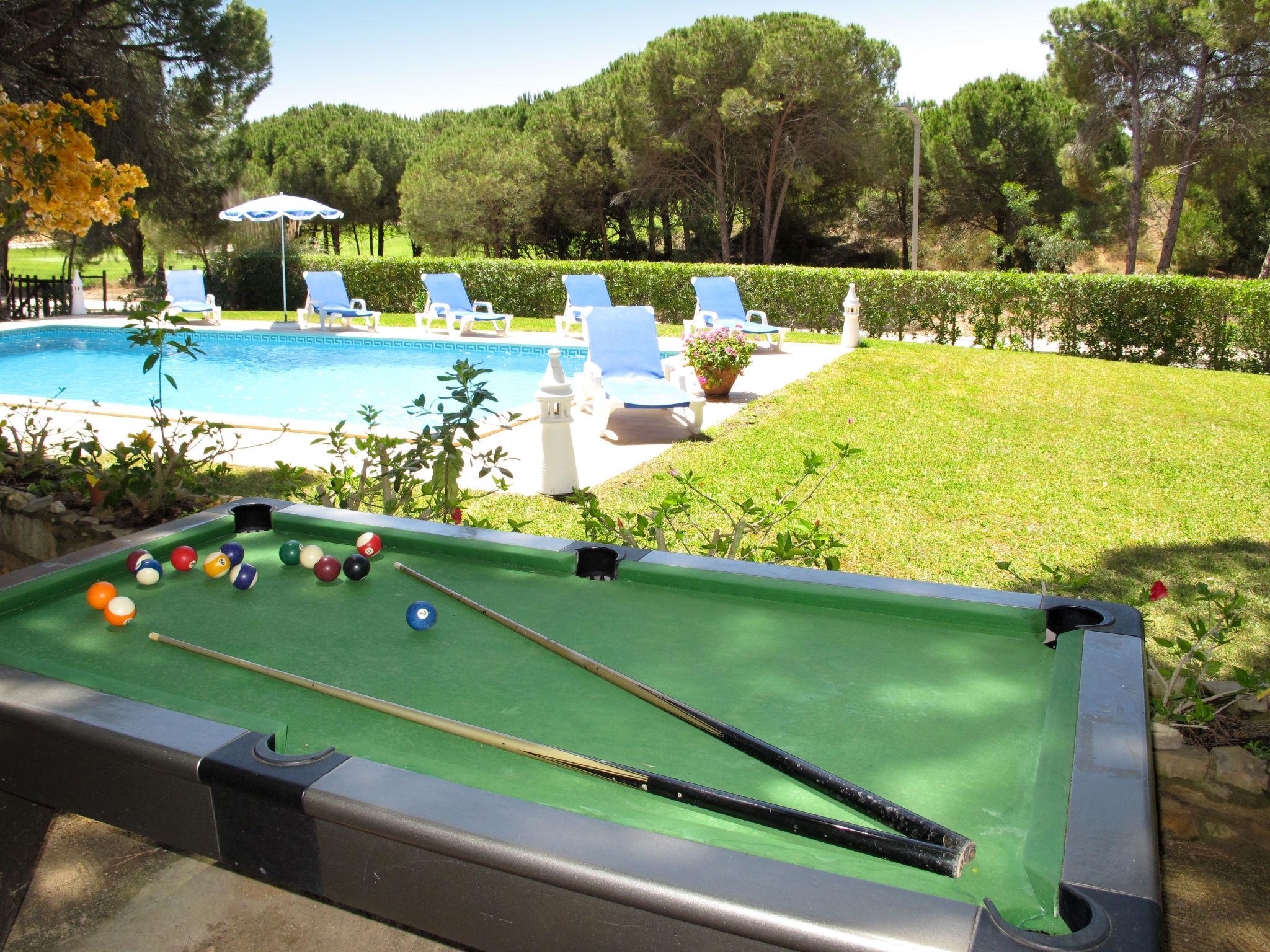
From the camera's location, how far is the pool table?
3.81 ft

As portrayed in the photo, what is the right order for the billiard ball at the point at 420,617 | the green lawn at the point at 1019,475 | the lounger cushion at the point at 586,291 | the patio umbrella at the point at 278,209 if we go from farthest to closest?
1. the patio umbrella at the point at 278,209
2. the lounger cushion at the point at 586,291
3. the green lawn at the point at 1019,475
4. the billiard ball at the point at 420,617

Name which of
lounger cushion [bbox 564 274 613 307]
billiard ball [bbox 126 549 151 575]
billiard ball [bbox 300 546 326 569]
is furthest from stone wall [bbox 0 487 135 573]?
lounger cushion [bbox 564 274 613 307]

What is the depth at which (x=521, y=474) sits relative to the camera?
6.34 metres

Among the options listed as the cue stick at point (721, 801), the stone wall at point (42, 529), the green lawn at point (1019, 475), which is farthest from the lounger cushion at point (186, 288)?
the cue stick at point (721, 801)

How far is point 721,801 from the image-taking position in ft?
4.36

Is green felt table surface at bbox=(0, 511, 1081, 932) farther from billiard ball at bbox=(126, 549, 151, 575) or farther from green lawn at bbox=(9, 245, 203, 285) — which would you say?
green lawn at bbox=(9, 245, 203, 285)

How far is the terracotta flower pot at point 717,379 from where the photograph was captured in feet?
29.3

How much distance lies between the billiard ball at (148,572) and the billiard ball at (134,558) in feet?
0.04

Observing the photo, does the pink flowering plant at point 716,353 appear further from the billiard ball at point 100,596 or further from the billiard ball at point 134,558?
the billiard ball at point 100,596

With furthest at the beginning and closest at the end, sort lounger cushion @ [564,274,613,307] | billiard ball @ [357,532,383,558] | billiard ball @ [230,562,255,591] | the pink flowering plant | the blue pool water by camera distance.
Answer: lounger cushion @ [564,274,613,307]
the blue pool water
the pink flowering plant
billiard ball @ [357,532,383,558]
billiard ball @ [230,562,255,591]

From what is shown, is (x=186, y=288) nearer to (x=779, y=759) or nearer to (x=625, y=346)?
(x=625, y=346)

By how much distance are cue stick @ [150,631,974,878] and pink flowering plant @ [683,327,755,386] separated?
288 inches

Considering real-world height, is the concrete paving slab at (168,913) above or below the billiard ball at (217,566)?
below

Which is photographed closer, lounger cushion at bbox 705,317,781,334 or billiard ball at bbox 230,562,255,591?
billiard ball at bbox 230,562,255,591
